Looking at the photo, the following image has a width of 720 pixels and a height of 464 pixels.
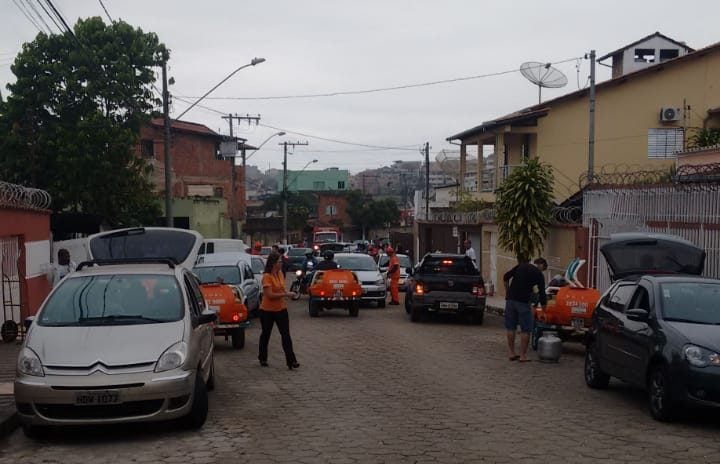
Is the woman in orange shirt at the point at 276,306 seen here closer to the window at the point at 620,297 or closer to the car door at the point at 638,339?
the window at the point at 620,297

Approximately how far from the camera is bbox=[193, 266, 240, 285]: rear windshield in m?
19.9

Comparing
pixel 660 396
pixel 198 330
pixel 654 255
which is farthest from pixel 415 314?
pixel 198 330

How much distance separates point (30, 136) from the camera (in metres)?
31.2

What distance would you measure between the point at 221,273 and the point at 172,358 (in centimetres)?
1198

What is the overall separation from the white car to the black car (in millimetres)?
13618

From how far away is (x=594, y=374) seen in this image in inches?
460

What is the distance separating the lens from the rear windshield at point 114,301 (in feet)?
30.0

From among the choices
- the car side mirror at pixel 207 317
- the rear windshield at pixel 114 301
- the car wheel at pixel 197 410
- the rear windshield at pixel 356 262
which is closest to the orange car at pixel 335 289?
the rear windshield at pixel 356 262

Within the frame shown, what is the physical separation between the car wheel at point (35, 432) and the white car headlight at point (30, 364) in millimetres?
547

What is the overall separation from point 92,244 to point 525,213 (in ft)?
40.7

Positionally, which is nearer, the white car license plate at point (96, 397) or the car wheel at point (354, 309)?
the white car license plate at point (96, 397)

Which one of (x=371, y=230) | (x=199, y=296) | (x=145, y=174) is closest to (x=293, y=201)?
(x=371, y=230)

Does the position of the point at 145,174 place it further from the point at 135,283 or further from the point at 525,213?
the point at 135,283

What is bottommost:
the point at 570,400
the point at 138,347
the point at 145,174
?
the point at 570,400
